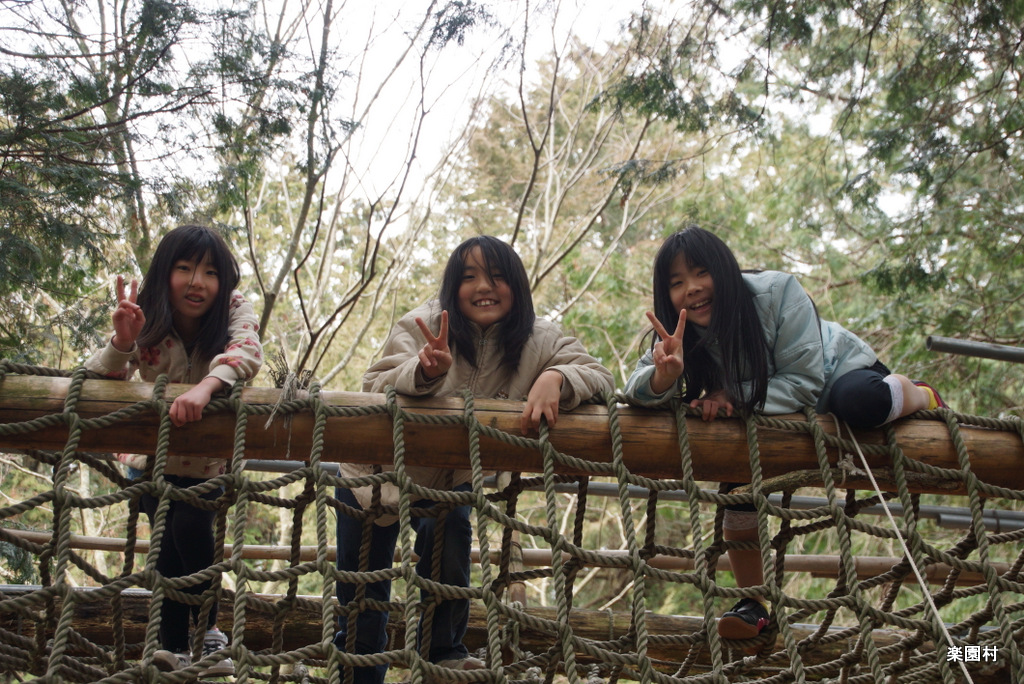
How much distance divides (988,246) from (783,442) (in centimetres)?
292

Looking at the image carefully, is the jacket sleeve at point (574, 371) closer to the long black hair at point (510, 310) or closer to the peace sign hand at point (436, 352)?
the long black hair at point (510, 310)

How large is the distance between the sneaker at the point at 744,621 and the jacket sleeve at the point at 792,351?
41 centimetres

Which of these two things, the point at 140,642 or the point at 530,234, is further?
the point at 530,234

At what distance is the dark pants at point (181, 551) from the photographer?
5.39ft

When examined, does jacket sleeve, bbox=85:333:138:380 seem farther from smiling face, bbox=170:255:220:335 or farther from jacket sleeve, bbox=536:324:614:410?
jacket sleeve, bbox=536:324:614:410

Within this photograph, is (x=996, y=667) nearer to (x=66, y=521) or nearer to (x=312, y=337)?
(x=66, y=521)

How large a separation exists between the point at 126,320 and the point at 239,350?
0.21 metres

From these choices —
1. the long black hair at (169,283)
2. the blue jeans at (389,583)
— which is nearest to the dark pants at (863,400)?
the blue jeans at (389,583)

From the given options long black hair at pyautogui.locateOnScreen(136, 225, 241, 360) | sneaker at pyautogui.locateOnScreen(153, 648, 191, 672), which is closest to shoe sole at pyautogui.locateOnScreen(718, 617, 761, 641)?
sneaker at pyautogui.locateOnScreen(153, 648, 191, 672)

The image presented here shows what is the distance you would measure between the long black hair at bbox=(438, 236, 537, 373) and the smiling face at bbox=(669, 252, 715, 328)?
0.99 feet

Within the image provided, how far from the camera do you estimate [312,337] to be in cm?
383

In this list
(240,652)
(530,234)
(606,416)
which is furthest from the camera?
(530,234)

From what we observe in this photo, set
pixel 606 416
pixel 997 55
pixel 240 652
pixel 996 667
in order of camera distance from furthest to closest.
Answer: pixel 997 55, pixel 996 667, pixel 606 416, pixel 240 652

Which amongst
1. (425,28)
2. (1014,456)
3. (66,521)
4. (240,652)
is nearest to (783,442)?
(1014,456)
